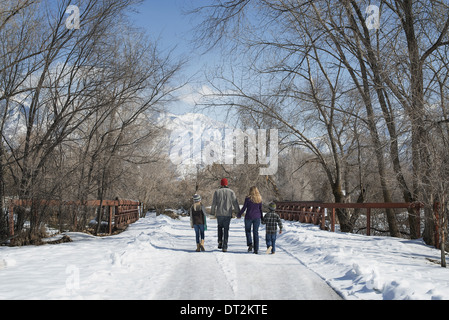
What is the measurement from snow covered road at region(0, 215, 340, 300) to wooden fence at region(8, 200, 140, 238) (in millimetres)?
1920

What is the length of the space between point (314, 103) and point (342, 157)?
15.3 ft

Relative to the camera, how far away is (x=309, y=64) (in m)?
20.1

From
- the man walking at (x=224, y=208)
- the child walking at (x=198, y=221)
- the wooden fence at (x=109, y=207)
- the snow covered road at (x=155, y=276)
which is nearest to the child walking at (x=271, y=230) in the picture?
the snow covered road at (x=155, y=276)

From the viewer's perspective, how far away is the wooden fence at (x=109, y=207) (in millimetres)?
11667

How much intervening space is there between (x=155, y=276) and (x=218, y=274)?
1.06 metres

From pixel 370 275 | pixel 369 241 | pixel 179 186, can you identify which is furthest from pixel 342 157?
pixel 179 186

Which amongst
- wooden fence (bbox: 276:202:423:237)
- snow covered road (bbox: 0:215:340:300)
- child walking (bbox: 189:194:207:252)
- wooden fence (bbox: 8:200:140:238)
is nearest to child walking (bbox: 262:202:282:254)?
snow covered road (bbox: 0:215:340:300)

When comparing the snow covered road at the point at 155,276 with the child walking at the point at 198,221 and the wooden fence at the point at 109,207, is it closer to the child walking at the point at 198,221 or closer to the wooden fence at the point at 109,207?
the child walking at the point at 198,221

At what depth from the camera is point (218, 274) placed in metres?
7.09

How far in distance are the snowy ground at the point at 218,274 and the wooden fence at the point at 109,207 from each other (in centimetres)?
194

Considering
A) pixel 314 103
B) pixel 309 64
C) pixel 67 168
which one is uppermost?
pixel 309 64

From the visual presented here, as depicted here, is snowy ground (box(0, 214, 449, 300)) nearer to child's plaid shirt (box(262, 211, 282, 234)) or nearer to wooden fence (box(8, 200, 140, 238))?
child's plaid shirt (box(262, 211, 282, 234))

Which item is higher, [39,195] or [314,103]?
[314,103]

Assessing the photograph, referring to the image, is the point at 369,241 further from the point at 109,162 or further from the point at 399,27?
the point at 109,162
